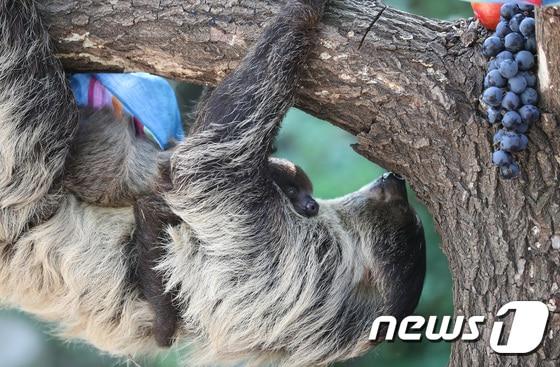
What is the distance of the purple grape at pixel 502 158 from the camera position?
2902 millimetres

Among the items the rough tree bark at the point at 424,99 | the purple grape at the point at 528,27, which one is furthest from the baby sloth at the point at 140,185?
the purple grape at the point at 528,27

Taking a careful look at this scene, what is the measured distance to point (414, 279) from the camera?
3992mm

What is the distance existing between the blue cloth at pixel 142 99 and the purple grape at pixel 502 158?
197 cm

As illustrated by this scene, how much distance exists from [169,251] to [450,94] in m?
1.55

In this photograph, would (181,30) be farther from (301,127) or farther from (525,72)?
(301,127)

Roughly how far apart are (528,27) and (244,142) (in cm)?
133

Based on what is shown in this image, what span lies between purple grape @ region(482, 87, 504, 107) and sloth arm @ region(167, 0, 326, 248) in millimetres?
830

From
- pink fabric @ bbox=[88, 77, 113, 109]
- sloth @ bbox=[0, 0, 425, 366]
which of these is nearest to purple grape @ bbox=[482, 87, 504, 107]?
sloth @ bbox=[0, 0, 425, 366]

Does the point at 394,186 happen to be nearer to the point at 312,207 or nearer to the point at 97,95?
the point at 312,207

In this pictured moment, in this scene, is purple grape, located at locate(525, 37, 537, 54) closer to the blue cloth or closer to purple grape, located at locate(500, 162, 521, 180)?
purple grape, located at locate(500, 162, 521, 180)

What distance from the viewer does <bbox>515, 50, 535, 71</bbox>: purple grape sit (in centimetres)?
286

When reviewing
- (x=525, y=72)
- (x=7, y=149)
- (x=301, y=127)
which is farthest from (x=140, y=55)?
(x=301, y=127)

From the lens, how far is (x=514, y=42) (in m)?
2.89

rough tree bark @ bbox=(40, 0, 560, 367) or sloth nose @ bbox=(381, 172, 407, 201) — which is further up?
rough tree bark @ bbox=(40, 0, 560, 367)
